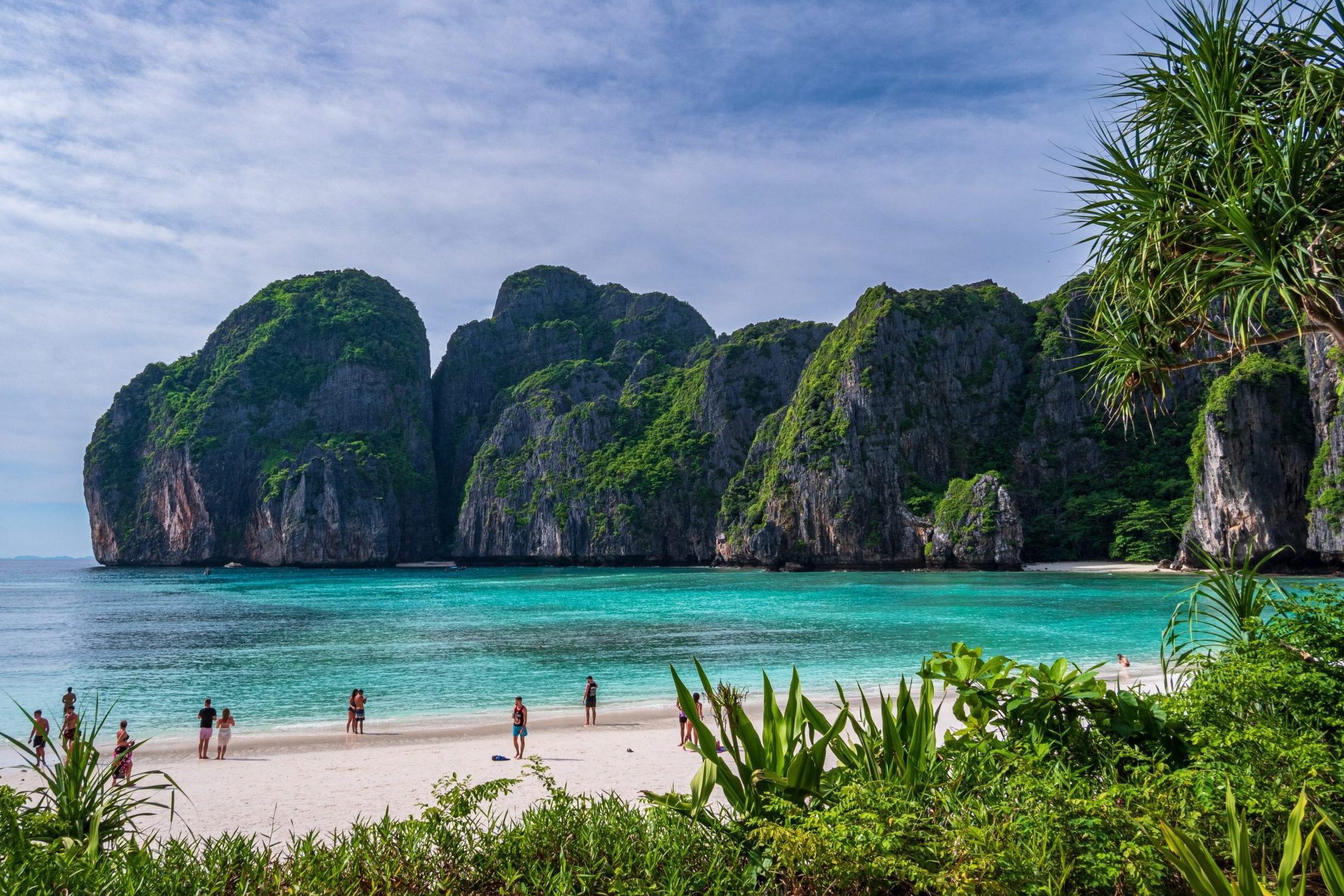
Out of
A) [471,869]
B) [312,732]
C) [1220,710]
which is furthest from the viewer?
[312,732]

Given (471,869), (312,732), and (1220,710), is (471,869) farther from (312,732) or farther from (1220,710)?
(312,732)

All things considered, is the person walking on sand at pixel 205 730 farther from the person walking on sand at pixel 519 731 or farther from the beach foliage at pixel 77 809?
the beach foliage at pixel 77 809

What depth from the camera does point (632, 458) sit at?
12962cm

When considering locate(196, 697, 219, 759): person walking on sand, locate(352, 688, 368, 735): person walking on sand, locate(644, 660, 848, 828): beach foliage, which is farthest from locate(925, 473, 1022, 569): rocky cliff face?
locate(644, 660, 848, 828): beach foliage

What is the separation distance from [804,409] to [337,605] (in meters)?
69.0

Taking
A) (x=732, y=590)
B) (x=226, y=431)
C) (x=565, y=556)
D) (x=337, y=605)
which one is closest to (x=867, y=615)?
(x=732, y=590)

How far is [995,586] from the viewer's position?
5831cm

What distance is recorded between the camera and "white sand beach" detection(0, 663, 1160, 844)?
1085cm

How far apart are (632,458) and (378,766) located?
380 feet

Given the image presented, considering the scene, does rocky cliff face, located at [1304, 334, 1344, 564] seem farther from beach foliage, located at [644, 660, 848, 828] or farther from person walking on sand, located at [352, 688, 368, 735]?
beach foliage, located at [644, 660, 848, 828]

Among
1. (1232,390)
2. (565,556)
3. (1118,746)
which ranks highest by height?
(1232,390)

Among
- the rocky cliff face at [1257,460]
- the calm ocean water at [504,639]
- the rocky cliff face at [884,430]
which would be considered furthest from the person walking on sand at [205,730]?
the rocky cliff face at [884,430]

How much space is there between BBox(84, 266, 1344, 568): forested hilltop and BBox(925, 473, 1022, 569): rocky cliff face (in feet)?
1.07

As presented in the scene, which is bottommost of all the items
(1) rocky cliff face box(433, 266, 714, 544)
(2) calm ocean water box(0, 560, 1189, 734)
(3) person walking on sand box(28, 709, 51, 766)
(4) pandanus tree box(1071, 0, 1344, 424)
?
(2) calm ocean water box(0, 560, 1189, 734)
